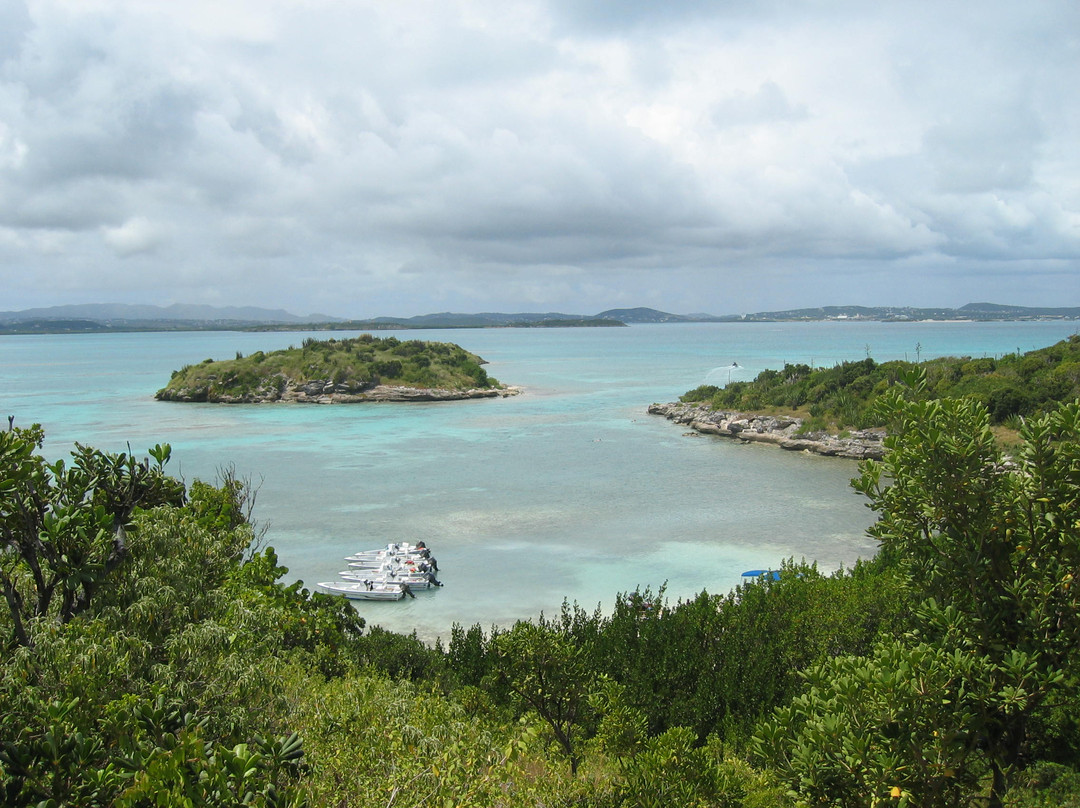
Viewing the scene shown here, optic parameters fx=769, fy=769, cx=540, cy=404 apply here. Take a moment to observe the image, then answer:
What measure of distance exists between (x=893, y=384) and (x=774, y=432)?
289 inches

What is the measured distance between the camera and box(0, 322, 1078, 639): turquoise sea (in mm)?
22922

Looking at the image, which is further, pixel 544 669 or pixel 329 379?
pixel 329 379

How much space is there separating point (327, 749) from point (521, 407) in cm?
5705

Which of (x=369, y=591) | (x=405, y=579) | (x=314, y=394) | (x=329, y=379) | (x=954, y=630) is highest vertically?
(x=329, y=379)

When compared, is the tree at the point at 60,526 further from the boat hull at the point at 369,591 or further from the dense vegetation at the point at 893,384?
the dense vegetation at the point at 893,384

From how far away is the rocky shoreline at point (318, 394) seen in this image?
68.0 meters

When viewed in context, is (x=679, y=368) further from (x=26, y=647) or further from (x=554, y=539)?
(x=26, y=647)

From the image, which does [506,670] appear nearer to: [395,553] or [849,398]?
[395,553]

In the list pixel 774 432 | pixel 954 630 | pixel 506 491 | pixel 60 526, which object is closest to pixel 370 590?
pixel 506 491

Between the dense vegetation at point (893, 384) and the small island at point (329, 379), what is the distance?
25878 mm

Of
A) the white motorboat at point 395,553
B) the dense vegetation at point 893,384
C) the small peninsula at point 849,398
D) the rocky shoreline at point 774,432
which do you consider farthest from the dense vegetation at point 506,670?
the dense vegetation at point 893,384

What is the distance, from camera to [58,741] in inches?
202

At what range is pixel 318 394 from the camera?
6919 centimetres

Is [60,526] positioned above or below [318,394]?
above
